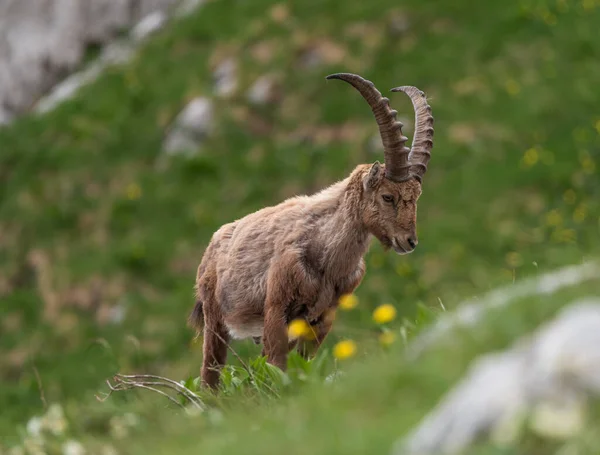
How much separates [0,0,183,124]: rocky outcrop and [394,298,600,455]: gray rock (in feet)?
87.7

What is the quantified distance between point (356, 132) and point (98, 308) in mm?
7004

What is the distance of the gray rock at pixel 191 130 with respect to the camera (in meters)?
23.0

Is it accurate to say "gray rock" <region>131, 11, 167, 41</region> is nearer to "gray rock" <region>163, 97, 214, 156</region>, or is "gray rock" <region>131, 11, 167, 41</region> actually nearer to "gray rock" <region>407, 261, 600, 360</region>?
"gray rock" <region>163, 97, 214, 156</region>

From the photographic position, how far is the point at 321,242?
8875 millimetres

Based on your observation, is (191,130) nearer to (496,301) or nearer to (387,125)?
(387,125)

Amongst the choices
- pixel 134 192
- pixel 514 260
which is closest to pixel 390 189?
pixel 514 260

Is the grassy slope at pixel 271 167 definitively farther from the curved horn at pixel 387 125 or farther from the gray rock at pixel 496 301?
the gray rock at pixel 496 301

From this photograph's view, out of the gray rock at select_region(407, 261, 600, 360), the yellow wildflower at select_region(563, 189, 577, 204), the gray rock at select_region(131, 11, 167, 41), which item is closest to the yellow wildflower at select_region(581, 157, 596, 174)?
the yellow wildflower at select_region(563, 189, 577, 204)

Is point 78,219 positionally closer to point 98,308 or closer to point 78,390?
point 98,308

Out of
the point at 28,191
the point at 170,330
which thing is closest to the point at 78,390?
the point at 170,330

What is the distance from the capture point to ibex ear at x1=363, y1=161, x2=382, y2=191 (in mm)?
8953

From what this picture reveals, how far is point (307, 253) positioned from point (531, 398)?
5.14 m

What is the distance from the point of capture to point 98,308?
2055cm

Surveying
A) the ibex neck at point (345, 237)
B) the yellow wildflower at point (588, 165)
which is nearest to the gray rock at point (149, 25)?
the yellow wildflower at point (588, 165)
